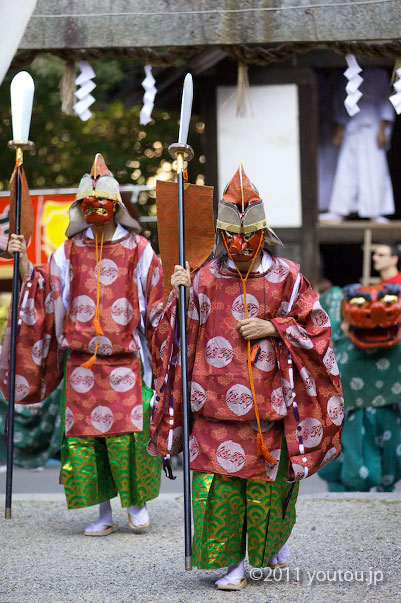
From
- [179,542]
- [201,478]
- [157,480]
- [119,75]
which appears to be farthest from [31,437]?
[119,75]

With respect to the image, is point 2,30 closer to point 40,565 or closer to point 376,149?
point 40,565

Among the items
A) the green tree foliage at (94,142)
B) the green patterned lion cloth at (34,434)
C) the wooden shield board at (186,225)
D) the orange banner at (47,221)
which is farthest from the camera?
the green tree foliage at (94,142)

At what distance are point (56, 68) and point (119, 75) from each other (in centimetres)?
73

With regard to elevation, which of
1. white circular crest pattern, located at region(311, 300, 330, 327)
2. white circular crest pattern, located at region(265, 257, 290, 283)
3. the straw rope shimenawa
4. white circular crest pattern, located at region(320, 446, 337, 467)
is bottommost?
white circular crest pattern, located at region(320, 446, 337, 467)

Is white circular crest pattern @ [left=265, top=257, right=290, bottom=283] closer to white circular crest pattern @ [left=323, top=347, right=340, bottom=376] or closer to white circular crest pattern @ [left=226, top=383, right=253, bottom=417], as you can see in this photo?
white circular crest pattern @ [left=323, top=347, right=340, bottom=376]

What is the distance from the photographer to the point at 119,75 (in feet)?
37.5

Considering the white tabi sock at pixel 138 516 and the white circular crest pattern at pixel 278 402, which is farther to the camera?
the white tabi sock at pixel 138 516

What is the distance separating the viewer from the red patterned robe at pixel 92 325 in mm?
5637

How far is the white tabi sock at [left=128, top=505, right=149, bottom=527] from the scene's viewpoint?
5.68 meters

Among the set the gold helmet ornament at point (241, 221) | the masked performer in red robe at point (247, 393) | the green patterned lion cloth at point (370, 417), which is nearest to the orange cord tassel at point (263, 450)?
the masked performer in red robe at point (247, 393)

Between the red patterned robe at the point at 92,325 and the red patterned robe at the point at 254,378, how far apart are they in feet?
3.42

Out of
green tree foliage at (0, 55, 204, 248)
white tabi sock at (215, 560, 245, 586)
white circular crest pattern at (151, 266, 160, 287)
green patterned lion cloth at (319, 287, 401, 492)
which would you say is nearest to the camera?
white tabi sock at (215, 560, 245, 586)

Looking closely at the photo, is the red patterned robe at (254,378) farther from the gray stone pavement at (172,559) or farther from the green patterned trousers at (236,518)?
the gray stone pavement at (172,559)

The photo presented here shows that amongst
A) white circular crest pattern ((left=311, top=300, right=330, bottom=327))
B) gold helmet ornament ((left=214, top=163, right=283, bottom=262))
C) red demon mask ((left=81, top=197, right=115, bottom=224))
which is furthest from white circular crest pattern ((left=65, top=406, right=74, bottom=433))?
white circular crest pattern ((left=311, top=300, right=330, bottom=327))
